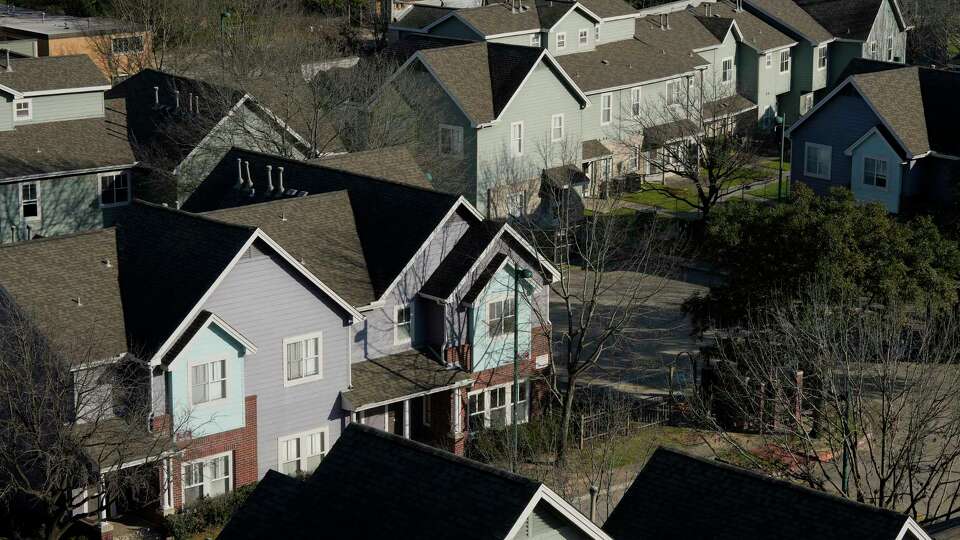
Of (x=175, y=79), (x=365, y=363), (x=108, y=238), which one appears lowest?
(x=365, y=363)

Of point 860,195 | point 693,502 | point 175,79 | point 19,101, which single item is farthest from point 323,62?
point 693,502

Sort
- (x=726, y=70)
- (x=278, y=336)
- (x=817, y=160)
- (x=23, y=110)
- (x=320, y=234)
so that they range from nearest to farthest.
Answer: (x=278, y=336), (x=320, y=234), (x=23, y=110), (x=817, y=160), (x=726, y=70)

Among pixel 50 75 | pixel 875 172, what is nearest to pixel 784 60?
pixel 875 172

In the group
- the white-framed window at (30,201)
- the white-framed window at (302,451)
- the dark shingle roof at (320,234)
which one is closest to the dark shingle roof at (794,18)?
the white-framed window at (30,201)

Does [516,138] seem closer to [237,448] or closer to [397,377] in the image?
[397,377]

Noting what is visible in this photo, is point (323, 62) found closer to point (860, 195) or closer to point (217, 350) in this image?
point (860, 195)

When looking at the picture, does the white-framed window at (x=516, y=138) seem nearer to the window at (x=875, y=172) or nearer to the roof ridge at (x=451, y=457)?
the window at (x=875, y=172)
